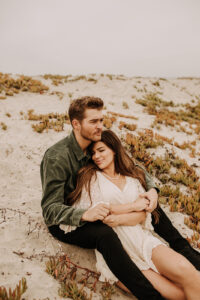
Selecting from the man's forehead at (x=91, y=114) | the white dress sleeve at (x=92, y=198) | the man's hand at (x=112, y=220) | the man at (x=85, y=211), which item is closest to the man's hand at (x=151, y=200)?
the man at (x=85, y=211)

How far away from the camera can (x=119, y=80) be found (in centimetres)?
2153

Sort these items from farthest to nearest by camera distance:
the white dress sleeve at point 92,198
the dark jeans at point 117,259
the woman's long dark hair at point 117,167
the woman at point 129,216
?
the woman's long dark hair at point 117,167 → the white dress sleeve at point 92,198 → the woman at point 129,216 → the dark jeans at point 117,259

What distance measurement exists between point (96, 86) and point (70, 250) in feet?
57.8

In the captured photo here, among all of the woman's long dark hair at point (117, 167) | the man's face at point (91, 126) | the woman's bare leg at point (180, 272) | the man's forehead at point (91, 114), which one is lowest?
the woman's bare leg at point (180, 272)

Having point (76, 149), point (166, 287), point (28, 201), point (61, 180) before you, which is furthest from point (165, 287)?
point (28, 201)

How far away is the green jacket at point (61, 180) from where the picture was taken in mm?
2949

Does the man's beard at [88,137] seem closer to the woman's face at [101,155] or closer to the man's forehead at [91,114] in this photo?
the woman's face at [101,155]

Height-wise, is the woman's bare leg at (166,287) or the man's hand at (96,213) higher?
the man's hand at (96,213)

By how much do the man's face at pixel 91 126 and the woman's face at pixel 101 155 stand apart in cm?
13

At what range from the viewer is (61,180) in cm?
322

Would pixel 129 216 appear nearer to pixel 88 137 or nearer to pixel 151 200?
pixel 151 200

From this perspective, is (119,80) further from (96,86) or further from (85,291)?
(85,291)

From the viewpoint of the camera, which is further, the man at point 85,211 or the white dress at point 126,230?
the white dress at point 126,230

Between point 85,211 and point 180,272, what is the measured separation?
51.4 inches
